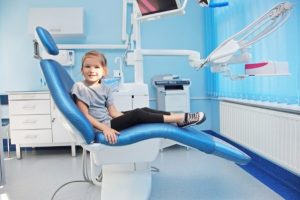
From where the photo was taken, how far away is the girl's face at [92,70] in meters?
1.69

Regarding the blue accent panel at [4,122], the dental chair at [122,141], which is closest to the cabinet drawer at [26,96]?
the blue accent panel at [4,122]

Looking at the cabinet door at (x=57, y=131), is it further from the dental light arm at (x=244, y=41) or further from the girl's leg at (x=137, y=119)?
the dental light arm at (x=244, y=41)

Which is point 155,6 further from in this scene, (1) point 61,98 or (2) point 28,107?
(2) point 28,107

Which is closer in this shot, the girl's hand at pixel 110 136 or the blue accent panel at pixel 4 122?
the girl's hand at pixel 110 136

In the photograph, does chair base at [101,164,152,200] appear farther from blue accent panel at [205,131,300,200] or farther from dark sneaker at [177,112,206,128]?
blue accent panel at [205,131,300,200]

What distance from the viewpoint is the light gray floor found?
1.99 m

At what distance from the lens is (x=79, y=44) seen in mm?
3619

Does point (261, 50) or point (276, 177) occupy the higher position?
point (261, 50)

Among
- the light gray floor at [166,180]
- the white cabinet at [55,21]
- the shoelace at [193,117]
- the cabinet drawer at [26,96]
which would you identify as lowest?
the light gray floor at [166,180]

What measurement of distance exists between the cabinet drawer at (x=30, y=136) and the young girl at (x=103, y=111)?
5.34 ft

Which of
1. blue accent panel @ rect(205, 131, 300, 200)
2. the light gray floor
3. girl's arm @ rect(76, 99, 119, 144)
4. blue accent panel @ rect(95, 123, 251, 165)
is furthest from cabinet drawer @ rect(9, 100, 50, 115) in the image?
blue accent panel @ rect(205, 131, 300, 200)

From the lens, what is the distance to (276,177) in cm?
226

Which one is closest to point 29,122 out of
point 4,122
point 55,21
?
point 4,122

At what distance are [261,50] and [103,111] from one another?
4.79 feet
